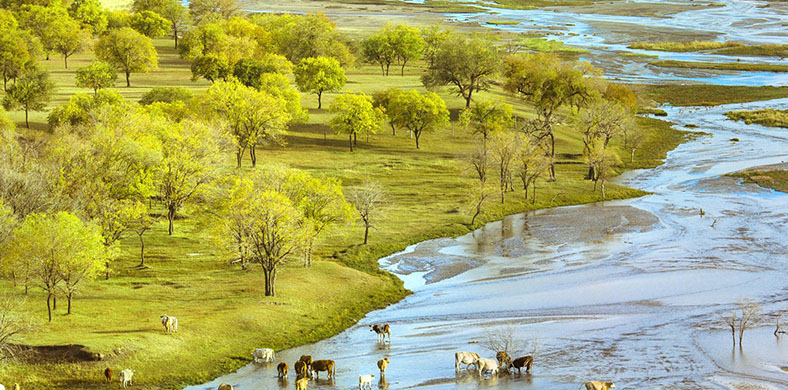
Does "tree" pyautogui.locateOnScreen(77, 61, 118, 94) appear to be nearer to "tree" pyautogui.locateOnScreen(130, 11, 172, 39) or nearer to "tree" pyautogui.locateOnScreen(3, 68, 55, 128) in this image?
"tree" pyautogui.locateOnScreen(3, 68, 55, 128)

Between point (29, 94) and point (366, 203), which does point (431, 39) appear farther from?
point (366, 203)

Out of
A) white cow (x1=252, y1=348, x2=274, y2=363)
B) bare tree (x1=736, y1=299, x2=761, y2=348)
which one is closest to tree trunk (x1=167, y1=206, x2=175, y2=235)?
white cow (x1=252, y1=348, x2=274, y2=363)

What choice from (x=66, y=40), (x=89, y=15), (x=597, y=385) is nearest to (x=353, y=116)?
(x=66, y=40)

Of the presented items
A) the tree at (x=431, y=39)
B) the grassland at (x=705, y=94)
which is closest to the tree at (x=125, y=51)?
the tree at (x=431, y=39)

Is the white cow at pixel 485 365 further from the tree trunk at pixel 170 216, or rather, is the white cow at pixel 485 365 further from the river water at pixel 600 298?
the tree trunk at pixel 170 216

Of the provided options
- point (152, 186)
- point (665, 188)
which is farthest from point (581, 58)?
point (152, 186)

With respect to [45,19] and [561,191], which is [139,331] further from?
[45,19]
